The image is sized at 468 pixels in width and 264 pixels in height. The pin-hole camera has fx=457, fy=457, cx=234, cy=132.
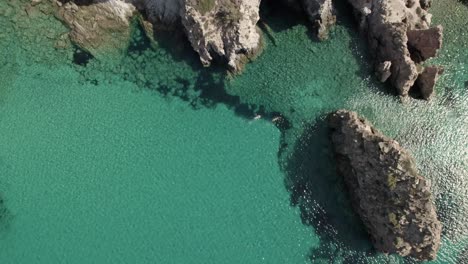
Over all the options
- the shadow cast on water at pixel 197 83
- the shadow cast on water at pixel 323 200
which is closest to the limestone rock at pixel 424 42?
the shadow cast on water at pixel 323 200

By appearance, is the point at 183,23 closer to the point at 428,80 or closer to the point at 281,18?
the point at 281,18

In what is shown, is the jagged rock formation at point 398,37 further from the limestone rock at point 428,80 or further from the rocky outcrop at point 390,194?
the rocky outcrop at point 390,194

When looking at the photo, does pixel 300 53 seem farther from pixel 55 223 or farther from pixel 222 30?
pixel 55 223

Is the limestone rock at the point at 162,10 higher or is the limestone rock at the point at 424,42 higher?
the limestone rock at the point at 424,42

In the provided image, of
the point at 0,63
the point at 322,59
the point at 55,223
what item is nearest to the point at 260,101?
the point at 322,59

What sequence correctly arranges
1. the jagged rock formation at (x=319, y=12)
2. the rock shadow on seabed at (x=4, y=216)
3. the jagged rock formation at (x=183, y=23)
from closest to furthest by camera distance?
the rock shadow on seabed at (x=4, y=216) → the jagged rock formation at (x=183, y=23) → the jagged rock formation at (x=319, y=12)

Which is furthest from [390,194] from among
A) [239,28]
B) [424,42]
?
[239,28]
